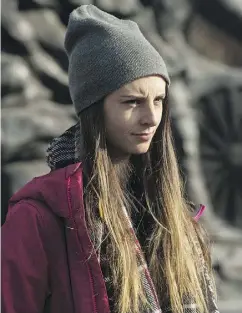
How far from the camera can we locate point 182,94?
3000 millimetres

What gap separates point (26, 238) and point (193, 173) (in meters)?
1.96

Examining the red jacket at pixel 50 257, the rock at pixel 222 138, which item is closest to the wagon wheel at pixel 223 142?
the rock at pixel 222 138

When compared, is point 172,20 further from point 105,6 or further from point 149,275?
point 149,275

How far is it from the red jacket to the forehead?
172mm

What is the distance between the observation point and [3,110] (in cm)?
271

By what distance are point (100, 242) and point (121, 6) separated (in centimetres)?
186

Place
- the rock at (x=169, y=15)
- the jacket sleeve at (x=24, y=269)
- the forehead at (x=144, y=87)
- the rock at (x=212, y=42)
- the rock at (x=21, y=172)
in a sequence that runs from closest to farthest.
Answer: the jacket sleeve at (x=24, y=269)
the forehead at (x=144, y=87)
the rock at (x=21, y=172)
the rock at (x=169, y=15)
the rock at (x=212, y=42)

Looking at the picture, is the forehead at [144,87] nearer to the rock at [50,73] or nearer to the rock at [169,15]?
the rock at [50,73]

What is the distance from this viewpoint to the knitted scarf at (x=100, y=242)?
45.7 inches

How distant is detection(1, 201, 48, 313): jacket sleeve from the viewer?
42.8 inches

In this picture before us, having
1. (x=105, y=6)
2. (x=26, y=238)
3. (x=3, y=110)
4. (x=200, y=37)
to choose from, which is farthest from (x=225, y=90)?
(x=26, y=238)

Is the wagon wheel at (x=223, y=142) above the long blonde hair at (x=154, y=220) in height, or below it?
above

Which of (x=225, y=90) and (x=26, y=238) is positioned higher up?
(x=225, y=90)

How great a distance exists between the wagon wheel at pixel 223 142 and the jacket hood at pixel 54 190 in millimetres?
1973
